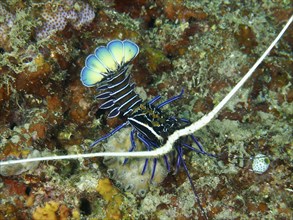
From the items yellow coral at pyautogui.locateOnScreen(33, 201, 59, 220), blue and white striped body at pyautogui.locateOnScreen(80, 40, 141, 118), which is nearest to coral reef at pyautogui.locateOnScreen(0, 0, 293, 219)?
yellow coral at pyautogui.locateOnScreen(33, 201, 59, 220)

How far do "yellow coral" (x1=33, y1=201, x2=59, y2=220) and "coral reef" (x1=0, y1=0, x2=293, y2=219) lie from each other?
0.03 feet

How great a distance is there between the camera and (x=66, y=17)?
12.5ft

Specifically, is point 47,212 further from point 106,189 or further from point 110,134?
point 110,134

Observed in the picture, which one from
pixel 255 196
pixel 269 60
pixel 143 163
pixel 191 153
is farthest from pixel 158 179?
pixel 269 60

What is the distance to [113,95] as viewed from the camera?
404 centimetres

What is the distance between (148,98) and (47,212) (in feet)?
7.13

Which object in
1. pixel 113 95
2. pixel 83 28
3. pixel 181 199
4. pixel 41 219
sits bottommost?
pixel 181 199

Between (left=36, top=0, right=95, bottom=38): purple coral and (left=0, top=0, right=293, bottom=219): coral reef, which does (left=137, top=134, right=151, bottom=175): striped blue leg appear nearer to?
(left=0, top=0, right=293, bottom=219): coral reef

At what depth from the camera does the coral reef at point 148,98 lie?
3.29m

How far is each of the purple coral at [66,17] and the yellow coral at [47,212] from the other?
206 cm

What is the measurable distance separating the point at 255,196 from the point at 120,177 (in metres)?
1.73

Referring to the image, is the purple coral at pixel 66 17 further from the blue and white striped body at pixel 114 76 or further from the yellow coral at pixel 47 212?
the yellow coral at pixel 47 212

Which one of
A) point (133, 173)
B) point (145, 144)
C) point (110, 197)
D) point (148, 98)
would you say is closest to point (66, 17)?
point (148, 98)

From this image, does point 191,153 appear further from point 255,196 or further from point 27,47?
point 27,47
